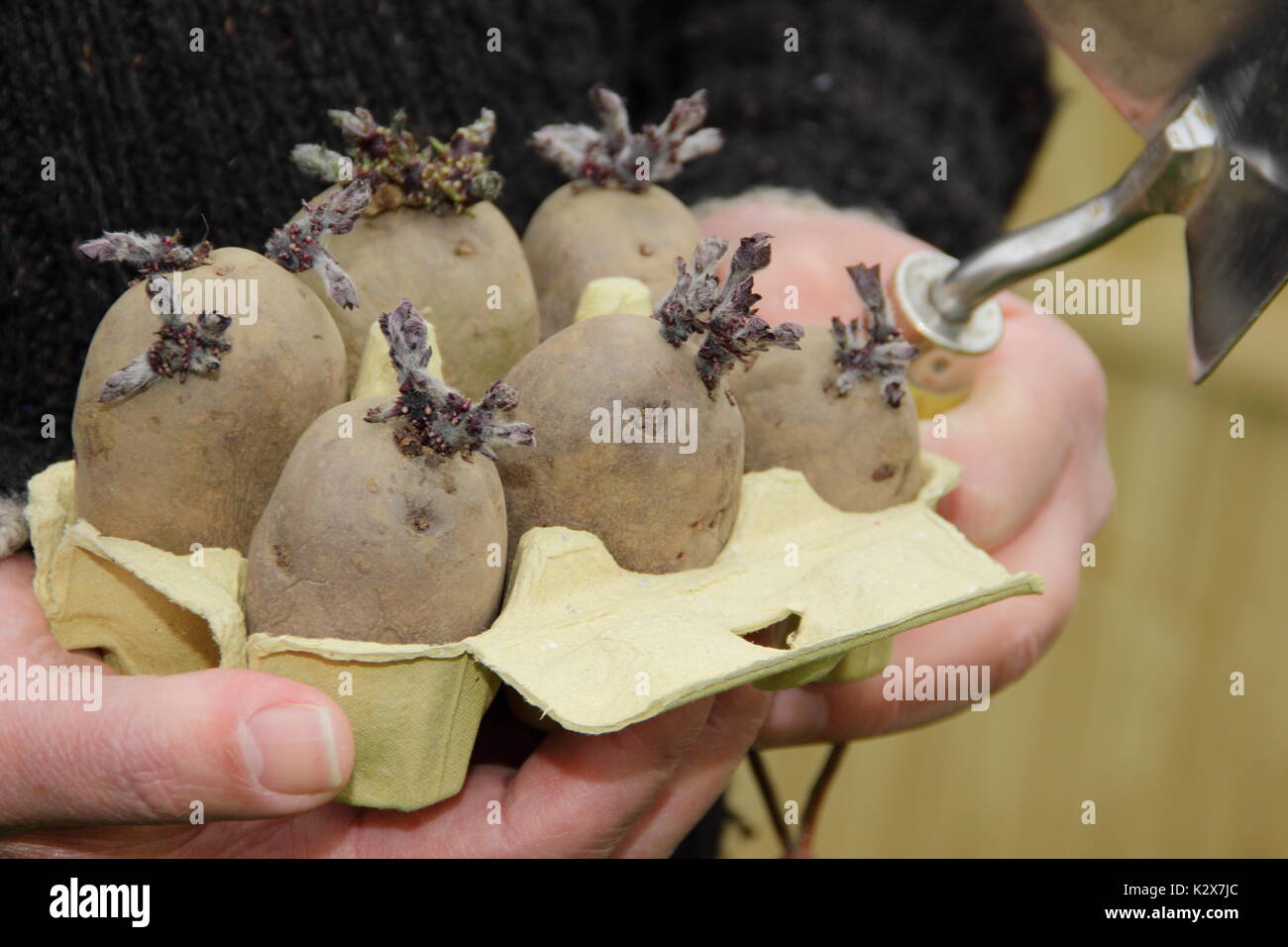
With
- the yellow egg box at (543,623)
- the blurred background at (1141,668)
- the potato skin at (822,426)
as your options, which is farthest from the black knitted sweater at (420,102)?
the blurred background at (1141,668)

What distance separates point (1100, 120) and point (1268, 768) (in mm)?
983

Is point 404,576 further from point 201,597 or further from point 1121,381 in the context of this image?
point 1121,381

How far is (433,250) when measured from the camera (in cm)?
62

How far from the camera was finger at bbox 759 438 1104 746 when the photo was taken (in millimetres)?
797

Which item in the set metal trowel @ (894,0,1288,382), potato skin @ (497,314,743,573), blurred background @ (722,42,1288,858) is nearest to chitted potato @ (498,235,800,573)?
potato skin @ (497,314,743,573)

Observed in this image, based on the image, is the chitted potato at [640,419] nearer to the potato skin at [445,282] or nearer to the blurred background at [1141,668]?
the potato skin at [445,282]


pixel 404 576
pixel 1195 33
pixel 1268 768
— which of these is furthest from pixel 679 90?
pixel 1268 768

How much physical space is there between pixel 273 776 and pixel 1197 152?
518 mm

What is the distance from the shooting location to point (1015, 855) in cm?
A: 191

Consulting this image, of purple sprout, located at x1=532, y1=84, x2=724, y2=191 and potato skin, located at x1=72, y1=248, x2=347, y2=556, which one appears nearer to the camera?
potato skin, located at x1=72, y1=248, x2=347, y2=556

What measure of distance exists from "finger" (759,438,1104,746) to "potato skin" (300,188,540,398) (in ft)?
0.97

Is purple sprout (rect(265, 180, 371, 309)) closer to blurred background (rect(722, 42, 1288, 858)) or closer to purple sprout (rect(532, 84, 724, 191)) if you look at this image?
purple sprout (rect(532, 84, 724, 191))

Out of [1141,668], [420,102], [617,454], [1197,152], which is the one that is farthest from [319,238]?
[1141,668]

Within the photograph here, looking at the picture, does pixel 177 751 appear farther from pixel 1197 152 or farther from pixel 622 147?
pixel 1197 152
